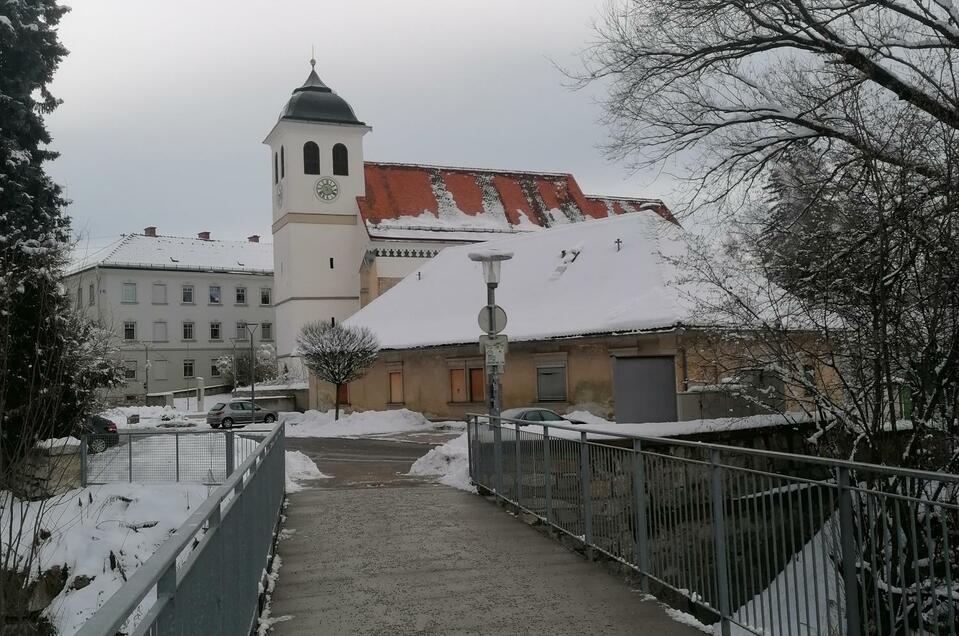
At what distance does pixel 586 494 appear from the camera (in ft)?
26.9

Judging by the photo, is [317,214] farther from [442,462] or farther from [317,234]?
[442,462]

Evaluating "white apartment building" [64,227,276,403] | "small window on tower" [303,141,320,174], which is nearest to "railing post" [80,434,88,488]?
"small window on tower" [303,141,320,174]

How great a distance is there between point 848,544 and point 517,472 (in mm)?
6046

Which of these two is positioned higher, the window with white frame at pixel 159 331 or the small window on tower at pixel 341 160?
the small window on tower at pixel 341 160

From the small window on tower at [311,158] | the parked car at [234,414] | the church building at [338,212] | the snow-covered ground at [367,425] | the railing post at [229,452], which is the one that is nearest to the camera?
the railing post at [229,452]

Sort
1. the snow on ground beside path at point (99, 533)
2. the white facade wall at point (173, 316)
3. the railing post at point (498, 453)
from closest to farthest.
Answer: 1. the railing post at point (498, 453)
2. the snow on ground beside path at point (99, 533)
3. the white facade wall at point (173, 316)

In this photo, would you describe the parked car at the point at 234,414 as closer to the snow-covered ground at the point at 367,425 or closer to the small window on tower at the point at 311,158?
the snow-covered ground at the point at 367,425

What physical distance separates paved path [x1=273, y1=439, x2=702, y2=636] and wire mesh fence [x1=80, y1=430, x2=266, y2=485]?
604cm

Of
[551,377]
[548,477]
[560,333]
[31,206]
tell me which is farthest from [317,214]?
[548,477]

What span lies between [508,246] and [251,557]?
33358 millimetres

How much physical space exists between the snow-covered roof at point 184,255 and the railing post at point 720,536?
7146 centimetres

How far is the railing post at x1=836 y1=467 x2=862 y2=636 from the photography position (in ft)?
15.0

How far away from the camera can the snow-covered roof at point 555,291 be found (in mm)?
27078

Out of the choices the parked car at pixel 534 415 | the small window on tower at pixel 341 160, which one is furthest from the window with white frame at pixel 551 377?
the small window on tower at pixel 341 160
